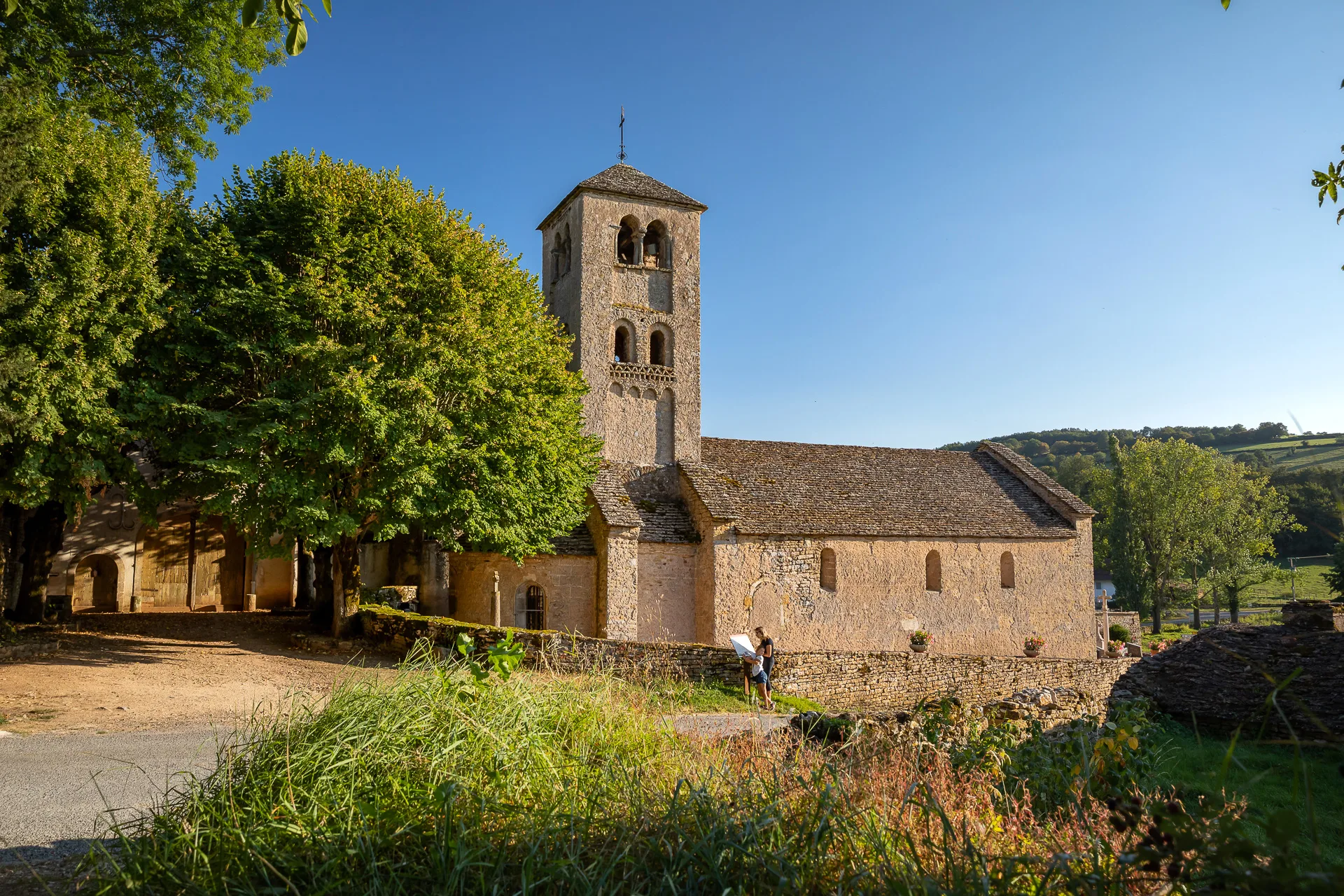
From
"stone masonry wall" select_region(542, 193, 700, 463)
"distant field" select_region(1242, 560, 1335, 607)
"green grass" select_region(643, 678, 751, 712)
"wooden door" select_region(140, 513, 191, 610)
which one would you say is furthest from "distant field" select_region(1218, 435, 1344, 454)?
"wooden door" select_region(140, 513, 191, 610)

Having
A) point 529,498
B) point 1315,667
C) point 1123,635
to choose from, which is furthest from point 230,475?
point 1123,635

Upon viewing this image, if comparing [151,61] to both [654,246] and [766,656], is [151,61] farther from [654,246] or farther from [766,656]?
[766,656]

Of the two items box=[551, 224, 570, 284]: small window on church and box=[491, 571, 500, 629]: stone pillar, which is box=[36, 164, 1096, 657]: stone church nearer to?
box=[551, 224, 570, 284]: small window on church

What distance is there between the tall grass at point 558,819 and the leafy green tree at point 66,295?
11819 millimetres

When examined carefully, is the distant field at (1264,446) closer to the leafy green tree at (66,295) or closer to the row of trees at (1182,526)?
the row of trees at (1182,526)

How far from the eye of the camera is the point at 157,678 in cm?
1608

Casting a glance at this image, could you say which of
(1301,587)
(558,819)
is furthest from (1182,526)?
(558,819)

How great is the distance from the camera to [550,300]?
95.0 feet

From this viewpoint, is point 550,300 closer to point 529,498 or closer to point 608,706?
point 529,498

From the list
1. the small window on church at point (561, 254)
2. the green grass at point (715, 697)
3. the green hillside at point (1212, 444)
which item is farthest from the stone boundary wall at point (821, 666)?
the green hillside at point (1212, 444)

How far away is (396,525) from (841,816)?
1470 cm

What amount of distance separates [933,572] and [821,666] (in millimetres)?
10274

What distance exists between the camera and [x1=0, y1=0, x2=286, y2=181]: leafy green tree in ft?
59.6

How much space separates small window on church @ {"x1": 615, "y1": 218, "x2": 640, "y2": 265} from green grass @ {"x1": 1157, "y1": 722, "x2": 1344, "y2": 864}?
20.4m
